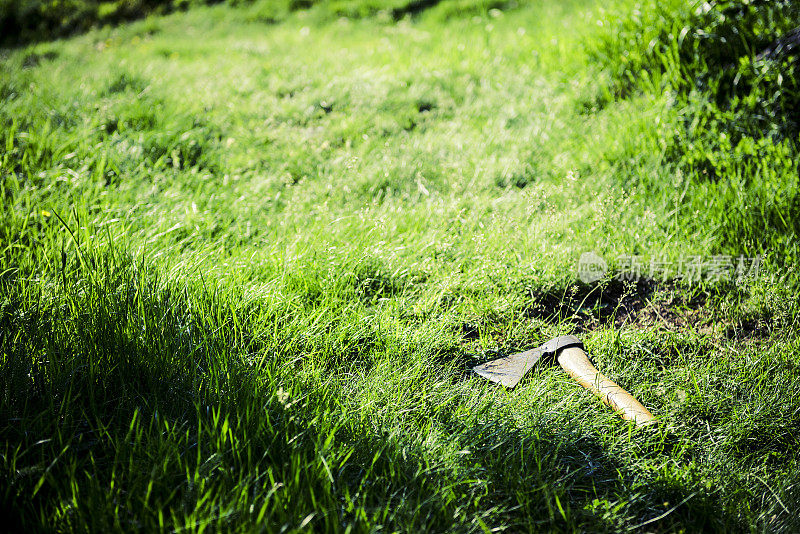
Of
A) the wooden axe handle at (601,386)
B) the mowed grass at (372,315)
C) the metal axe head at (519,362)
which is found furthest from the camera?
the metal axe head at (519,362)

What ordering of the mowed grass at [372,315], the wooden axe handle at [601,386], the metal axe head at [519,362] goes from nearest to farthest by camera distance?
the mowed grass at [372,315], the wooden axe handle at [601,386], the metal axe head at [519,362]

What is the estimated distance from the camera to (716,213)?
9.47 ft

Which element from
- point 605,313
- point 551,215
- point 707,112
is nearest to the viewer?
point 605,313

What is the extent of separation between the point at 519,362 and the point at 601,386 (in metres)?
0.34

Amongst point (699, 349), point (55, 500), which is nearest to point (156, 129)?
point (55, 500)

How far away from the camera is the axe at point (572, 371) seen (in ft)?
6.33

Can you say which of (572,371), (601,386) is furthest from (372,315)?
(601,386)

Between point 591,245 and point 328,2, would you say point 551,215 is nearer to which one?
point 591,245

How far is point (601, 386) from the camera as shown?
204 centimetres

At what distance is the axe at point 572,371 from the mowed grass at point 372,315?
6cm

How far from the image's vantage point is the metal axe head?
82.6 inches

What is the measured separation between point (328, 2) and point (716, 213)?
7.49 meters

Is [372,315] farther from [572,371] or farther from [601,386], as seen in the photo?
[601,386]

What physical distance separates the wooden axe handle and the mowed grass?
0.17ft
